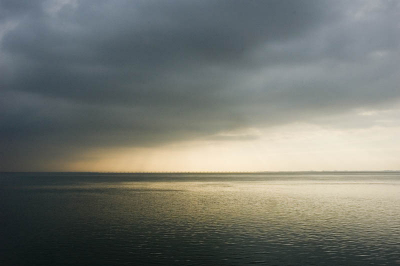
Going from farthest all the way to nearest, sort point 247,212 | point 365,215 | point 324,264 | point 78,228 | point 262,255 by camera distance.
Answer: point 247,212 → point 365,215 → point 78,228 → point 262,255 → point 324,264

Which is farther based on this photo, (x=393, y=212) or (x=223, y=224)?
(x=393, y=212)

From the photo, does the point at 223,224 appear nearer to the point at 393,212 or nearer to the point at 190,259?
the point at 190,259

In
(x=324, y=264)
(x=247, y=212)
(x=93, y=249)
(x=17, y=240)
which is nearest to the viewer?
(x=324, y=264)

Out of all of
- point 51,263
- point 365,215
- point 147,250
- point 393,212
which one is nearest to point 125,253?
point 147,250

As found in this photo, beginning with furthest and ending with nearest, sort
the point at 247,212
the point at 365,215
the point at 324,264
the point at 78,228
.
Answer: the point at 247,212 < the point at 365,215 < the point at 78,228 < the point at 324,264

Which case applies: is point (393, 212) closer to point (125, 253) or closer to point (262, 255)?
point (262, 255)

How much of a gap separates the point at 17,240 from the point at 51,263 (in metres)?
13.1

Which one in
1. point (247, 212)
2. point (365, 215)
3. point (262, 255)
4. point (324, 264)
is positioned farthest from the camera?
point (247, 212)

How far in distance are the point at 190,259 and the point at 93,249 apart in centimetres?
1205

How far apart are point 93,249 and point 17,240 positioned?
12.2 meters

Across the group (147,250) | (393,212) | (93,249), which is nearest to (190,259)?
→ (147,250)

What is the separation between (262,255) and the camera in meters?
34.1

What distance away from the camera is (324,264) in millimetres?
31234

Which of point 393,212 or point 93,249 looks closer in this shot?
point 93,249
